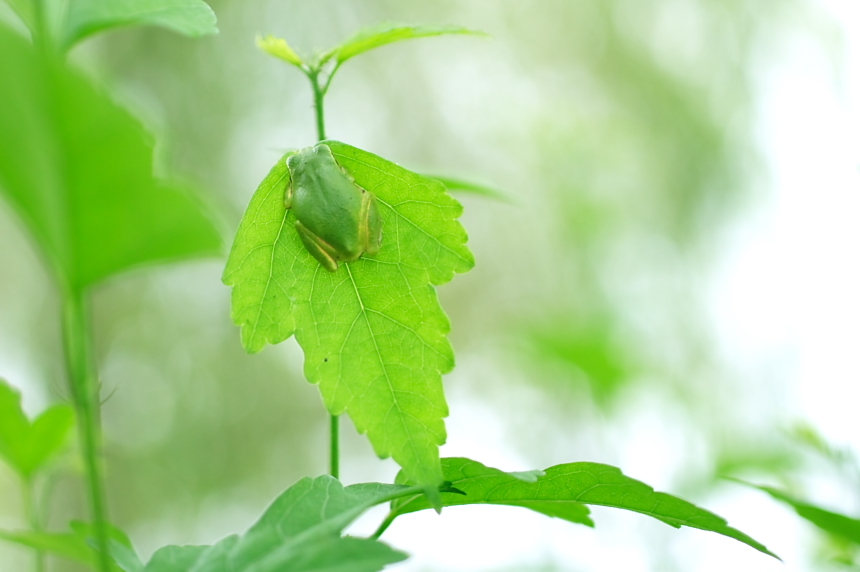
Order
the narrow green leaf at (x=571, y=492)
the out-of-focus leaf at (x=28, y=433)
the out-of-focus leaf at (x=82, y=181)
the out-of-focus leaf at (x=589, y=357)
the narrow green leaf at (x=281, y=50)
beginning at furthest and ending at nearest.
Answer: the out-of-focus leaf at (x=589, y=357) < the out-of-focus leaf at (x=28, y=433) < the narrow green leaf at (x=281, y=50) < the narrow green leaf at (x=571, y=492) < the out-of-focus leaf at (x=82, y=181)

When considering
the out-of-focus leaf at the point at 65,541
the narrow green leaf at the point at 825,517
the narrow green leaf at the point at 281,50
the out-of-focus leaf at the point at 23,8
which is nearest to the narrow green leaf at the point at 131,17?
the out-of-focus leaf at the point at 23,8

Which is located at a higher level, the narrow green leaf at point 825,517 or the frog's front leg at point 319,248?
the frog's front leg at point 319,248

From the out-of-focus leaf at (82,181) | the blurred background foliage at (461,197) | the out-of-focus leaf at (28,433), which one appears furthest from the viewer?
the blurred background foliage at (461,197)

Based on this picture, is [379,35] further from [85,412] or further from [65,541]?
[65,541]

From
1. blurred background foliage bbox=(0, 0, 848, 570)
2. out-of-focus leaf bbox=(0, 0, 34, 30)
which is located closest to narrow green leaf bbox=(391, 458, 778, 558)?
out-of-focus leaf bbox=(0, 0, 34, 30)

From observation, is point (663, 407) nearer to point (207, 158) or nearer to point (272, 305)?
point (272, 305)

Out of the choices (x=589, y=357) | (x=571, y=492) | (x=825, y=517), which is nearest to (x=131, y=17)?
(x=571, y=492)

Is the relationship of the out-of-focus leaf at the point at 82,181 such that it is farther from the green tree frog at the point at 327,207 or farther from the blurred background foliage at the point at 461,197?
the blurred background foliage at the point at 461,197
